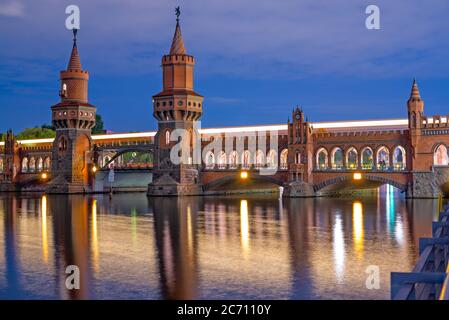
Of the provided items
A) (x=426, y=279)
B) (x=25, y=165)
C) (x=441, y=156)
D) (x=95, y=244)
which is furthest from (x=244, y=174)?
(x=426, y=279)

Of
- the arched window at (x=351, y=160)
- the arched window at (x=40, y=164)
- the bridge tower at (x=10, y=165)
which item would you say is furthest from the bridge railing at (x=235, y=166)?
the bridge tower at (x=10, y=165)

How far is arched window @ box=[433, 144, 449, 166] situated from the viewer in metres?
56.5

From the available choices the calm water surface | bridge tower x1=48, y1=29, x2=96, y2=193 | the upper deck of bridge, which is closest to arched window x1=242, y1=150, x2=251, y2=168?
the upper deck of bridge

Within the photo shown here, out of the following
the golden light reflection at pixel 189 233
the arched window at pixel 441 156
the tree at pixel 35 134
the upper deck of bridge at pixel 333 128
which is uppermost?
the tree at pixel 35 134

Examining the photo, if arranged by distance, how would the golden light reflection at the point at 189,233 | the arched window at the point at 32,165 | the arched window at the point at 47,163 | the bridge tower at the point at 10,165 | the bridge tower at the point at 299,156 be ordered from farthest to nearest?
1. the arched window at the point at 32,165
2. the arched window at the point at 47,163
3. the bridge tower at the point at 10,165
4. the bridge tower at the point at 299,156
5. the golden light reflection at the point at 189,233

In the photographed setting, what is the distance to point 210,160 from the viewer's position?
2894 inches

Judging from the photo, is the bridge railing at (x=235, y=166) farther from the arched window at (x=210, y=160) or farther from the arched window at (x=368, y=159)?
the arched window at (x=368, y=159)

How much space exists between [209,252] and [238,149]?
147 feet

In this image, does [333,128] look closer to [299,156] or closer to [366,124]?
[366,124]

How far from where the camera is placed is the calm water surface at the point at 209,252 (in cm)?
1733

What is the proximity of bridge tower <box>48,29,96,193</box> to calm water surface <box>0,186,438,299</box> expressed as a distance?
3132cm

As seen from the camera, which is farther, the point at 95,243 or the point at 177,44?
the point at 177,44

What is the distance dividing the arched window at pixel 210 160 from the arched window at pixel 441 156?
2454 centimetres
